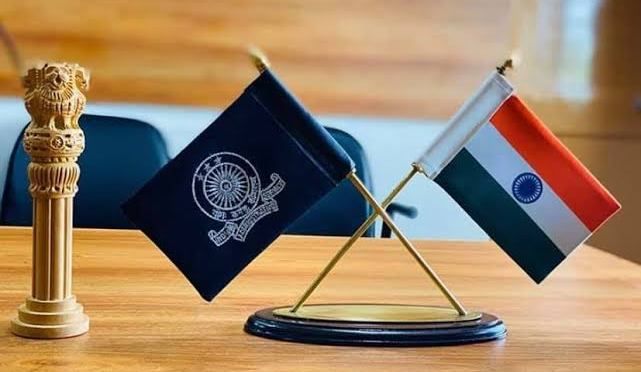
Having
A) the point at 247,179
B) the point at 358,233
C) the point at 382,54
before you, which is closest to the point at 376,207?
the point at 358,233

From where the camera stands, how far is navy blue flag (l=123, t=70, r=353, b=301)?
944 mm

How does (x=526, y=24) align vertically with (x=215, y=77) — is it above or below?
above

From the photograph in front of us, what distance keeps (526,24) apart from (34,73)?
7.57ft

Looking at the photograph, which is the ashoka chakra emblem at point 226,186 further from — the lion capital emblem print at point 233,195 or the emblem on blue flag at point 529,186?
the emblem on blue flag at point 529,186

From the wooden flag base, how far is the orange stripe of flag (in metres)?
0.51

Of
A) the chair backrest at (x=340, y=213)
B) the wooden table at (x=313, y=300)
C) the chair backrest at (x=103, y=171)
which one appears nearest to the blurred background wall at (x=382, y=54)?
the chair backrest at (x=103, y=171)

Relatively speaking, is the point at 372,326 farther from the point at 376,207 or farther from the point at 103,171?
the point at 103,171

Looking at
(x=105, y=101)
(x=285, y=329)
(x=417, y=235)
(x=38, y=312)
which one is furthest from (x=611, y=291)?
(x=105, y=101)

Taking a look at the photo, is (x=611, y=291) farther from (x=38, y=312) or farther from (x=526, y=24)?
(x=526, y=24)

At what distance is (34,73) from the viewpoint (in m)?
0.87

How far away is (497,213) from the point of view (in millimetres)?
1013

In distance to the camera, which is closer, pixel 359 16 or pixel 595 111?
pixel 359 16

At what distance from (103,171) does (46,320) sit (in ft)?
4.57

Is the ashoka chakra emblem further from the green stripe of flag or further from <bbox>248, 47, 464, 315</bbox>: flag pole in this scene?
the green stripe of flag
